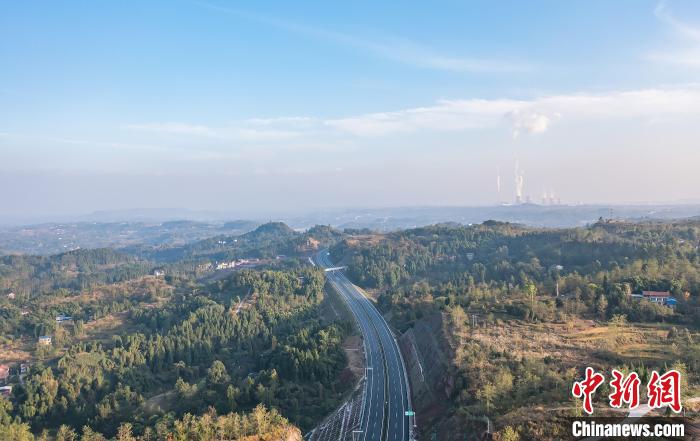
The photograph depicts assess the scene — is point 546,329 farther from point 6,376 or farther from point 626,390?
point 6,376

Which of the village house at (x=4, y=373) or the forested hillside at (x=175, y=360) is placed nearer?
the forested hillside at (x=175, y=360)

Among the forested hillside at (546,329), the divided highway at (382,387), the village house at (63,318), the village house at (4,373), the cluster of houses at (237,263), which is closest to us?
the forested hillside at (546,329)

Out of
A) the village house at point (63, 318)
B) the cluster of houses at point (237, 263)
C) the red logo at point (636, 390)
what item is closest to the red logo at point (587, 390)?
the red logo at point (636, 390)

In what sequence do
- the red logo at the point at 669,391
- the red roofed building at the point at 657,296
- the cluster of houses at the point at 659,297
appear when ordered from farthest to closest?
1. the red roofed building at the point at 657,296
2. the cluster of houses at the point at 659,297
3. the red logo at the point at 669,391

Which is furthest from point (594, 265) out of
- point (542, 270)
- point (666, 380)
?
point (666, 380)

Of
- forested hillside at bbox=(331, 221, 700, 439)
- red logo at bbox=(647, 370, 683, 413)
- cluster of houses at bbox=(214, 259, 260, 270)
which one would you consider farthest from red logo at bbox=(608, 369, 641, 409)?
Result: cluster of houses at bbox=(214, 259, 260, 270)

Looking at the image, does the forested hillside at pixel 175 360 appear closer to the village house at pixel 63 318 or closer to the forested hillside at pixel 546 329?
the village house at pixel 63 318

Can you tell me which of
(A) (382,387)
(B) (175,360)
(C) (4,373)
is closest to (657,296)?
(A) (382,387)
